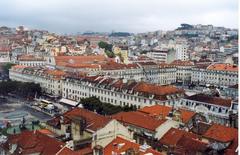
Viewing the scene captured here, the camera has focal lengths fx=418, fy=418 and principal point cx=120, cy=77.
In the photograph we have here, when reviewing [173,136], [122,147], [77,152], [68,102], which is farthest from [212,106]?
[68,102]

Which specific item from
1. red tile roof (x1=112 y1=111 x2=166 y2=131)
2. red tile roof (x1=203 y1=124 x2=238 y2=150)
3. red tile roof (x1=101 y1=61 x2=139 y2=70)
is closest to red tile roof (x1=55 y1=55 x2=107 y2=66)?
red tile roof (x1=101 y1=61 x2=139 y2=70)

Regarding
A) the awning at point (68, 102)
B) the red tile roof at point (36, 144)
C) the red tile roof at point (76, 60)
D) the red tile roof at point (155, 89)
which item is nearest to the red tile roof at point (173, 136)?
the red tile roof at point (36, 144)

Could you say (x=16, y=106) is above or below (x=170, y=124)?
below

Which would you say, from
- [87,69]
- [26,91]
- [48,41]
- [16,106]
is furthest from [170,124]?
[48,41]

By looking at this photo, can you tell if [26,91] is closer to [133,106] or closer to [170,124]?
[133,106]

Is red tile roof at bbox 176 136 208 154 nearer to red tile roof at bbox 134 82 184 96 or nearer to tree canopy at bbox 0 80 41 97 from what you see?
red tile roof at bbox 134 82 184 96

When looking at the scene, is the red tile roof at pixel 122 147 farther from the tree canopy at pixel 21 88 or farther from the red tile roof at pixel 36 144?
the tree canopy at pixel 21 88
